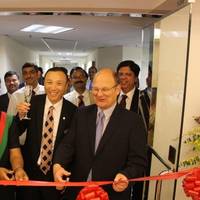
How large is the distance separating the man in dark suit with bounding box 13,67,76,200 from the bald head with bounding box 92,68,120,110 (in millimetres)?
436

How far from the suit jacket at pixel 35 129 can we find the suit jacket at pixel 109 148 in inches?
12.3

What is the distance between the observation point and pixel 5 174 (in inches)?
61.5

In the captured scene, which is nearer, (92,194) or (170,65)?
(92,194)

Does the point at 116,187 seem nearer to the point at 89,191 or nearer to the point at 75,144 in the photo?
the point at 89,191

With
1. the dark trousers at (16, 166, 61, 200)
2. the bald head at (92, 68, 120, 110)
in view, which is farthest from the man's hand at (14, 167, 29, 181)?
the bald head at (92, 68, 120, 110)

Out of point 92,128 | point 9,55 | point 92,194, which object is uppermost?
point 9,55

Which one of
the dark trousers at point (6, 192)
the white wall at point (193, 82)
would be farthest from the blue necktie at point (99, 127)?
the white wall at point (193, 82)

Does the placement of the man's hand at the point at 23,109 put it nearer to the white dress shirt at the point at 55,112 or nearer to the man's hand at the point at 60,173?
the white dress shirt at the point at 55,112

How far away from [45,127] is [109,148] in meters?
0.58

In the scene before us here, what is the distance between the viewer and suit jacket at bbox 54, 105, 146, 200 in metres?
1.65

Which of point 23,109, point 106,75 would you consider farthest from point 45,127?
point 106,75

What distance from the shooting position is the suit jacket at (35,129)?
6.65 feet

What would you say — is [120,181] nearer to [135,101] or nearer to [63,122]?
[63,122]

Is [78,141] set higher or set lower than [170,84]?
lower
